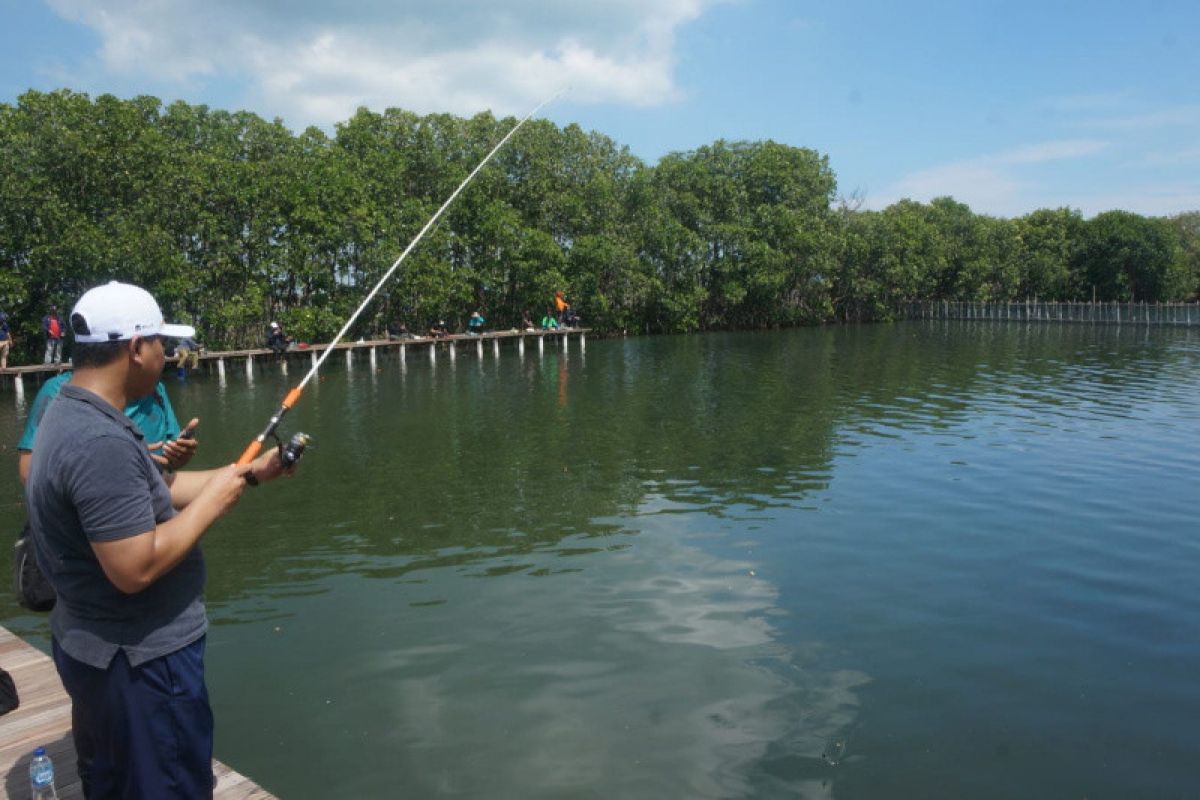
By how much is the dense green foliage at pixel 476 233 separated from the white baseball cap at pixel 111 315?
2792 cm

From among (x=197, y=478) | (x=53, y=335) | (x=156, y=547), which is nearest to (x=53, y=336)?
(x=53, y=335)

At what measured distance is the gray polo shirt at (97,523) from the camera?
245cm

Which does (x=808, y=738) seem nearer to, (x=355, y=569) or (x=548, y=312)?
(x=355, y=569)

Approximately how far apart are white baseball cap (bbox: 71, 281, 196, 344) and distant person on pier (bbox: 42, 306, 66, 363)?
91.3ft

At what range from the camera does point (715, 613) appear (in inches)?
287

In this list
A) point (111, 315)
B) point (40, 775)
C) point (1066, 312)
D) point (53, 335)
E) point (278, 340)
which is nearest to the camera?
point (111, 315)

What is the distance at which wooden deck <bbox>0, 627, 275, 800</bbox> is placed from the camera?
369 centimetres

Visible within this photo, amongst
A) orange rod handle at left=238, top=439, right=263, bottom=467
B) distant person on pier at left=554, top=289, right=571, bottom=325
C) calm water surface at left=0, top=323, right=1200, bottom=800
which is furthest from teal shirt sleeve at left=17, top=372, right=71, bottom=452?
distant person on pier at left=554, top=289, right=571, bottom=325

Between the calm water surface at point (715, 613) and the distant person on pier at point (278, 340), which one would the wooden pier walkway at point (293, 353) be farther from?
the calm water surface at point (715, 613)

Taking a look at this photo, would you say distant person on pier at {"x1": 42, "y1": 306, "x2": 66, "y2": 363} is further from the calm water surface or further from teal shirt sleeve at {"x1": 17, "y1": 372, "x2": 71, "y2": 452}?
teal shirt sleeve at {"x1": 17, "y1": 372, "x2": 71, "y2": 452}

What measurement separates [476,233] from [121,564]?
41.1 meters

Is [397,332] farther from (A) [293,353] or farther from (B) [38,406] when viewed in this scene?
(B) [38,406]

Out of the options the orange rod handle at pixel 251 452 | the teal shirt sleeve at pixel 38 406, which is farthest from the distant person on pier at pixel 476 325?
the orange rod handle at pixel 251 452

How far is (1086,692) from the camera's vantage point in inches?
232
